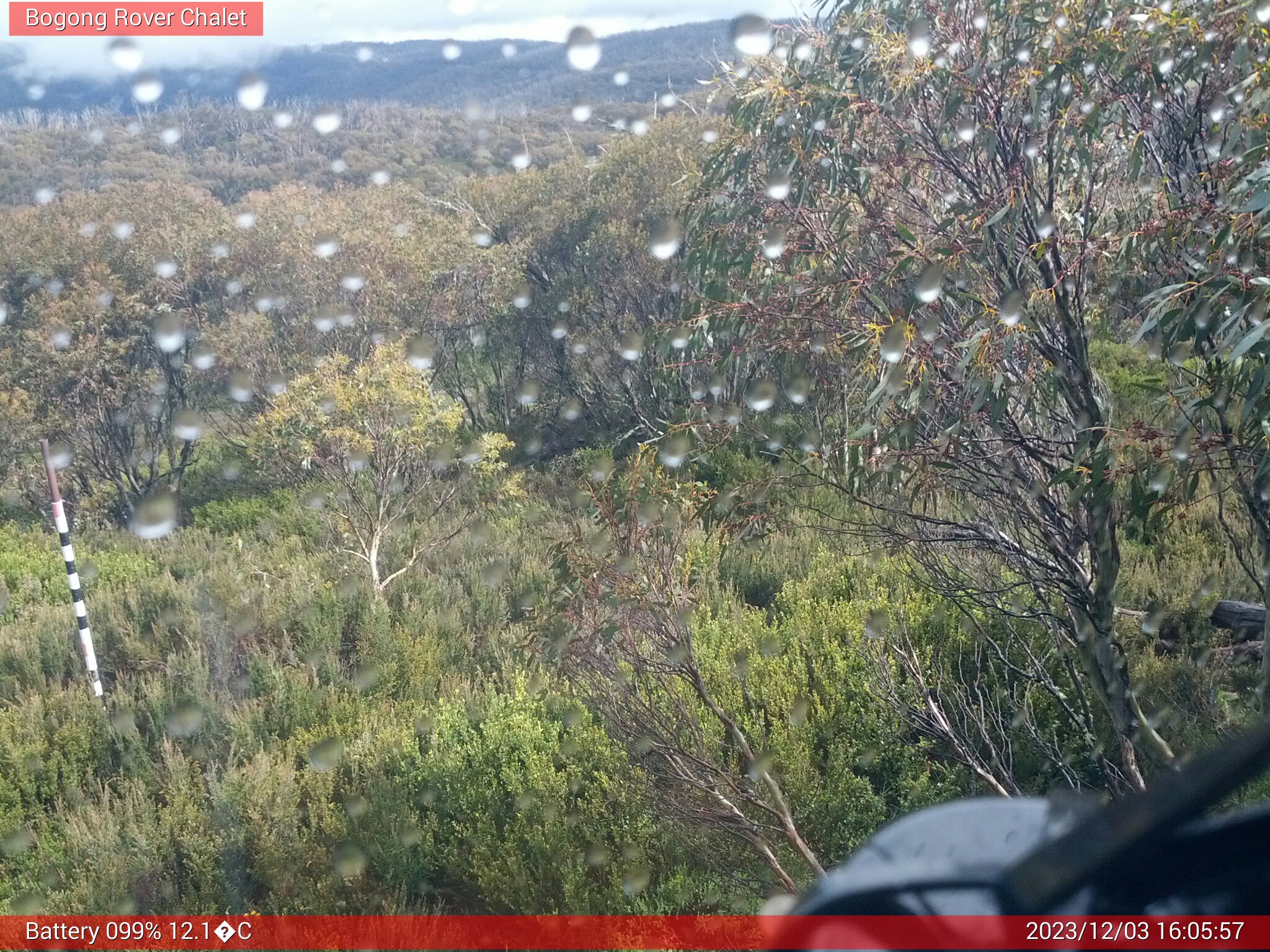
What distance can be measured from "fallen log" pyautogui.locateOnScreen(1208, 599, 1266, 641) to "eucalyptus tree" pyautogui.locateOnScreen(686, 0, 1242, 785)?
185 centimetres

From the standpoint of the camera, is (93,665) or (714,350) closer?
(714,350)

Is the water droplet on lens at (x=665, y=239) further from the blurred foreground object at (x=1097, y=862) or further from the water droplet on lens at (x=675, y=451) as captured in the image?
the blurred foreground object at (x=1097, y=862)

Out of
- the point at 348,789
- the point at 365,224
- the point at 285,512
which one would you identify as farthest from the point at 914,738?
the point at 365,224

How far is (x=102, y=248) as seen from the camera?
50.1 feet

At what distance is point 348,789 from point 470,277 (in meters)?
11.9

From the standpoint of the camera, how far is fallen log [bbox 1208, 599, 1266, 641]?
564cm

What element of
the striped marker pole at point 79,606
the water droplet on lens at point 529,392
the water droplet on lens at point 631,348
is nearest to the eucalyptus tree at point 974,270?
the striped marker pole at point 79,606

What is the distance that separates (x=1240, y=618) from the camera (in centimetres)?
575

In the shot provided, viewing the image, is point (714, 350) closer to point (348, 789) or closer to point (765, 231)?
point (765, 231)

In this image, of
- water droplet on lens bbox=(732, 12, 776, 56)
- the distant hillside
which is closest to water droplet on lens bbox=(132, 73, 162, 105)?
water droplet on lens bbox=(732, 12, 776, 56)

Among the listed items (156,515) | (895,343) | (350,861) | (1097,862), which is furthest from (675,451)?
(156,515)

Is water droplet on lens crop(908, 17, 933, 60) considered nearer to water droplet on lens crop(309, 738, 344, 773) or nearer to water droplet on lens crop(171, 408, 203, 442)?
water droplet on lens crop(309, 738, 344, 773)

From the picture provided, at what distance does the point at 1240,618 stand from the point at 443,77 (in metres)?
39.5

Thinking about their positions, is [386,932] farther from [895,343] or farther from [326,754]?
[895,343]
